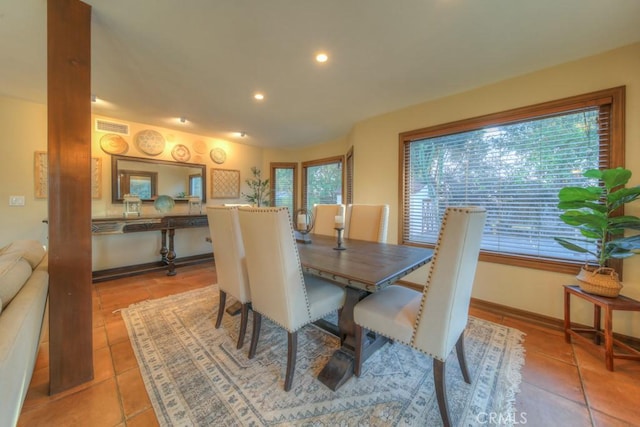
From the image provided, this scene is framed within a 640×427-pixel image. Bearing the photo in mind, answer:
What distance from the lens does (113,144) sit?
137 inches

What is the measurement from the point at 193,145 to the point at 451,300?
15.1ft

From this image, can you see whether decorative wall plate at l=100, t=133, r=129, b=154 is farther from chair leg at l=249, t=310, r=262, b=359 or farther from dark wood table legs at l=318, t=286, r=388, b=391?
dark wood table legs at l=318, t=286, r=388, b=391

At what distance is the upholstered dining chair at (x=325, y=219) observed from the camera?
2.92 metres

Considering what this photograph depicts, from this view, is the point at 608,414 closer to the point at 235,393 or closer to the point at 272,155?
the point at 235,393

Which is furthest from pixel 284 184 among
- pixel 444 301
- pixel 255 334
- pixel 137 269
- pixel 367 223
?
pixel 444 301

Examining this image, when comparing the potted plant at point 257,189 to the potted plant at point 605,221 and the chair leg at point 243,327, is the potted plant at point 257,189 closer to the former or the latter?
the chair leg at point 243,327

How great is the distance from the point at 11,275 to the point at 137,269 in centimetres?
286

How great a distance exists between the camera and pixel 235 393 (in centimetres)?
141

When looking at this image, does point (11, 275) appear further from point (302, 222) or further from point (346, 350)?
point (346, 350)

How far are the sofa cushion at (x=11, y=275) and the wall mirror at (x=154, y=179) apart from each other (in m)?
2.61

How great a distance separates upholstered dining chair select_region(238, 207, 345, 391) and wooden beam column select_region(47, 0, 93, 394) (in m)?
0.95

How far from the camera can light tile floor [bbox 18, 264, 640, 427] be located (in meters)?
1.25

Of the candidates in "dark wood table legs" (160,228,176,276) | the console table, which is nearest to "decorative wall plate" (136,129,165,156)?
the console table

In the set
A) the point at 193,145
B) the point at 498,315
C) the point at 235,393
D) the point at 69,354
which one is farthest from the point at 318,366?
the point at 193,145
